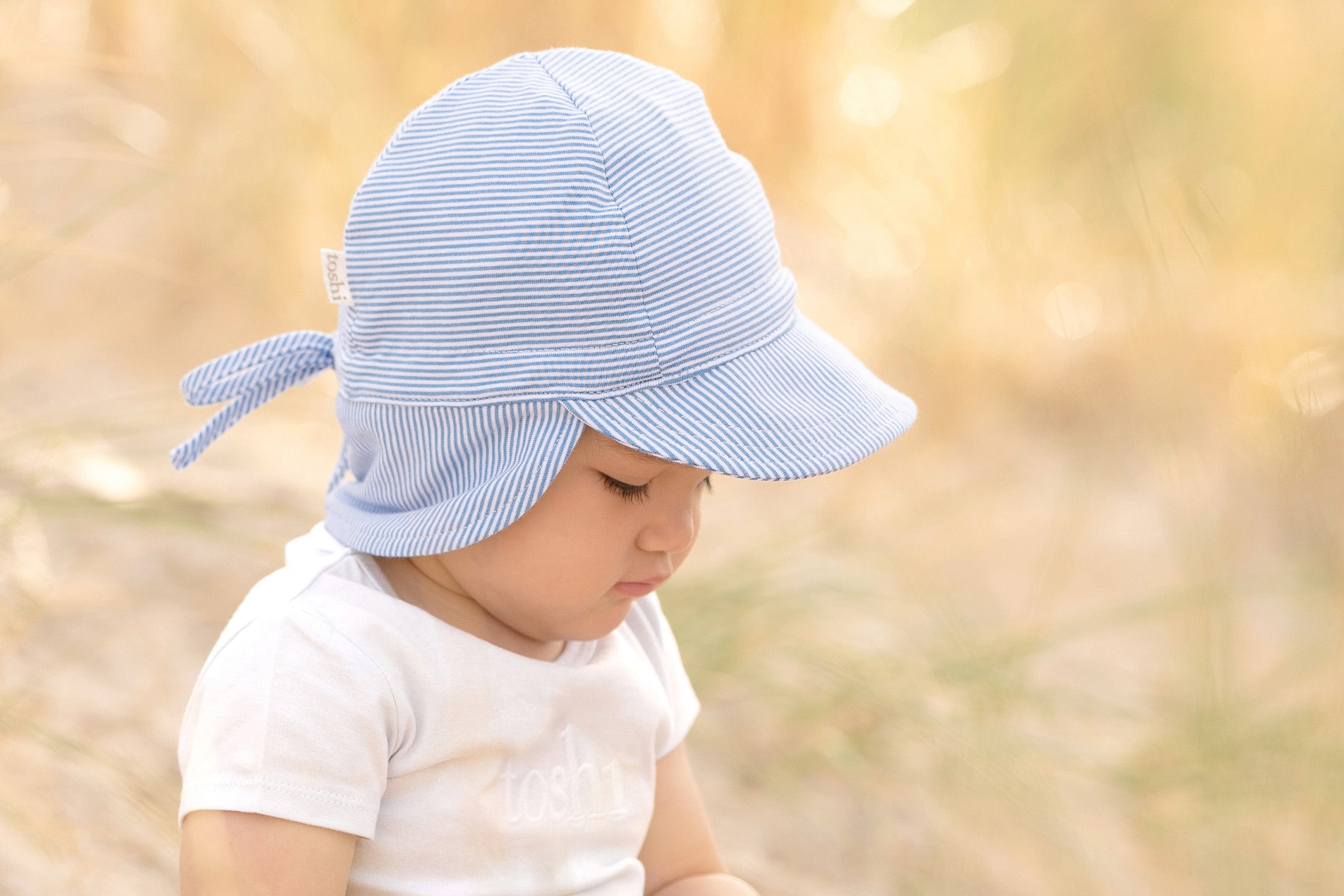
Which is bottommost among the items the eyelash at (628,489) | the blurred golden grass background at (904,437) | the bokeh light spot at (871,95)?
the blurred golden grass background at (904,437)

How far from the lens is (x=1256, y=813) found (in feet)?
5.39

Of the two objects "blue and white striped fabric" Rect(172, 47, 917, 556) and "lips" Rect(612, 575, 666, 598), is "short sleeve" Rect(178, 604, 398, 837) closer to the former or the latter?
"blue and white striped fabric" Rect(172, 47, 917, 556)

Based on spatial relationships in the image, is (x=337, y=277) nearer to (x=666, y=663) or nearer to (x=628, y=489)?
(x=628, y=489)

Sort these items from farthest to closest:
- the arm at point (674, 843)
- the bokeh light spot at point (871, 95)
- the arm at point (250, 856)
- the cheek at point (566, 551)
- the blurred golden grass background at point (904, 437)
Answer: the bokeh light spot at point (871, 95), the blurred golden grass background at point (904, 437), the arm at point (674, 843), the cheek at point (566, 551), the arm at point (250, 856)

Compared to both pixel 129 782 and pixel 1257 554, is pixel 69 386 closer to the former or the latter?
pixel 129 782

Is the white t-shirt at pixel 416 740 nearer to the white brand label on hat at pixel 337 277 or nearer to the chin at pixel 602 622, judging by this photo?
the chin at pixel 602 622

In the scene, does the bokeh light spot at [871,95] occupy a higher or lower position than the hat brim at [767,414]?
lower

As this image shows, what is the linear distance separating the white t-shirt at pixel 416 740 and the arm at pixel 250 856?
13 millimetres

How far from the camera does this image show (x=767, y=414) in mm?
966

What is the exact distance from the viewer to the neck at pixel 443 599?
1.06 meters

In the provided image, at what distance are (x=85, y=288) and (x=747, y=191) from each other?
150cm

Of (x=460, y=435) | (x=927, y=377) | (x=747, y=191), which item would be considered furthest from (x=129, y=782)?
(x=927, y=377)

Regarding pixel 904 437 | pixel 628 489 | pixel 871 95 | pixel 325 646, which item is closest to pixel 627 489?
pixel 628 489

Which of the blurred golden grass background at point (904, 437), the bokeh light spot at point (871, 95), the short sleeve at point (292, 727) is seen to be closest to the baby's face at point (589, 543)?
the short sleeve at point (292, 727)
